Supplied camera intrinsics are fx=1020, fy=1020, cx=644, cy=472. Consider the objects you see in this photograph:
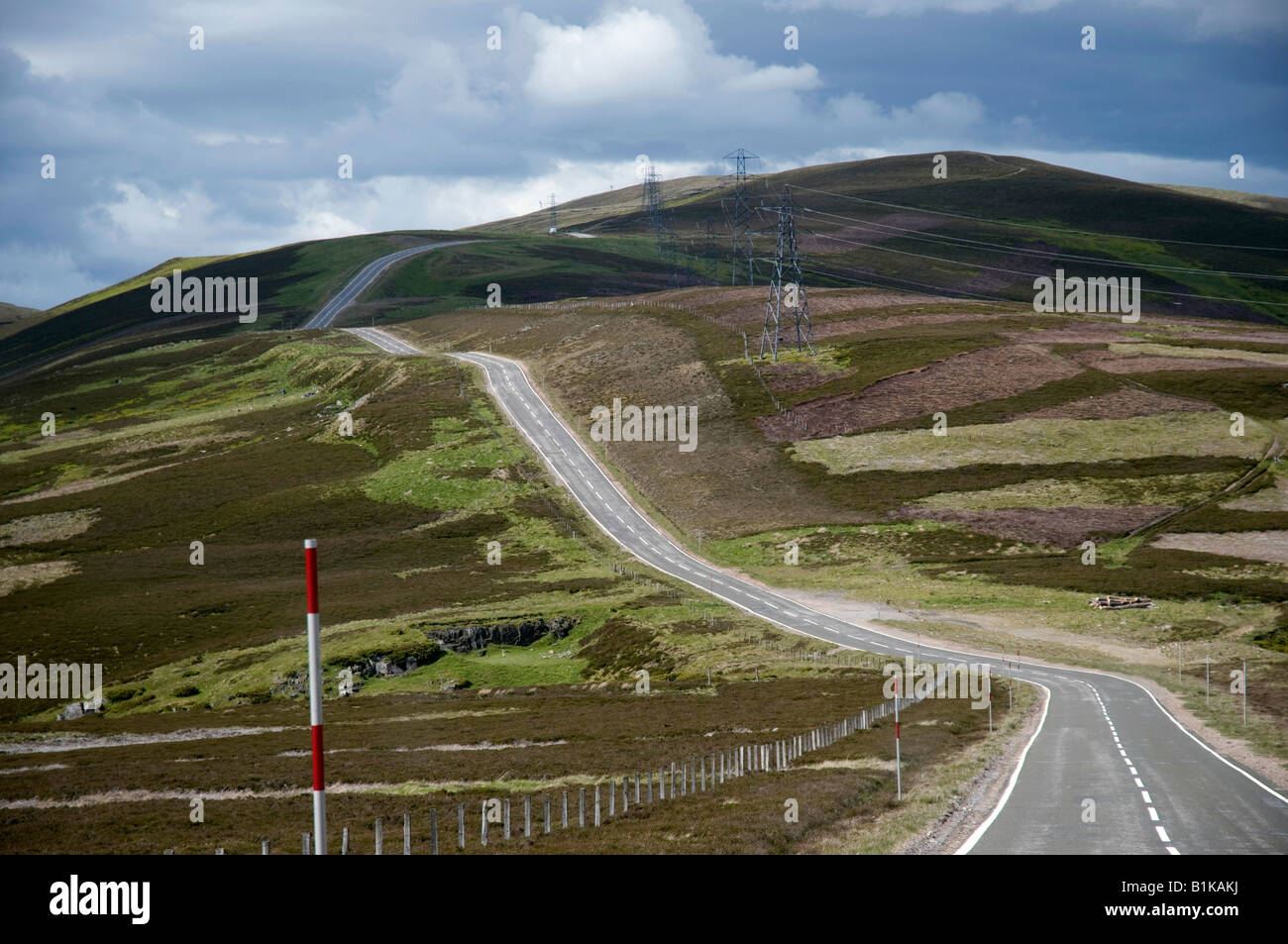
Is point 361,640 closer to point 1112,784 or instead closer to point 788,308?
point 1112,784

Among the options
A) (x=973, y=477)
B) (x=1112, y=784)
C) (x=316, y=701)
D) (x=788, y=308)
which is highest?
(x=788, y=308)

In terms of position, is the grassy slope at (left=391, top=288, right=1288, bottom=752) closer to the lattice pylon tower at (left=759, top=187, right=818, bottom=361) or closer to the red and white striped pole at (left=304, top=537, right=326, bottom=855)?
the lattice pylon tower at (left=759, top=187, right=818, bottom=361)

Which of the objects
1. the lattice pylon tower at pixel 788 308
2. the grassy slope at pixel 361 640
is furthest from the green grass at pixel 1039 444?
the grassy slope at pixel 361 640

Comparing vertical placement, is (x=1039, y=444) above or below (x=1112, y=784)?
above

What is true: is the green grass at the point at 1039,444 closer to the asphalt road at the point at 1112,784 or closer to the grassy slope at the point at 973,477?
the grassy slope at the point at 973,477

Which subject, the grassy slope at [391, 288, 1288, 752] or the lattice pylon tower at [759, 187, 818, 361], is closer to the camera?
the grassy slope at [391, 288, 1288, 752]

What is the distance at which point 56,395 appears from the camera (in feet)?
649

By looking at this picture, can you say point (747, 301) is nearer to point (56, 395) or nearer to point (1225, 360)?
point (1225, 360)

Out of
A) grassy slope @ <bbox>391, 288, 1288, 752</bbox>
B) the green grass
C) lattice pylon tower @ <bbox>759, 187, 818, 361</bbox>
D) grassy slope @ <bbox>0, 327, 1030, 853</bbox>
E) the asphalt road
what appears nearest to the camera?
the asphalt road

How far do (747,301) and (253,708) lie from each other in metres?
141

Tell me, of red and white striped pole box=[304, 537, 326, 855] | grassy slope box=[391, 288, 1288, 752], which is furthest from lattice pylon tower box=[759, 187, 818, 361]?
red and white striped pole box=[304, 537, 326, 855]

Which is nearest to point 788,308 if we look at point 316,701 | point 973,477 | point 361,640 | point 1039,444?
point 1039,444
